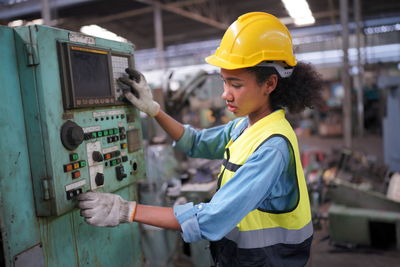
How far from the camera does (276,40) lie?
1021 millimetres

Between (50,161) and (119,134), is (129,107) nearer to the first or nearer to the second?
(119,134)

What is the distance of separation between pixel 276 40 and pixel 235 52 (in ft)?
0.44

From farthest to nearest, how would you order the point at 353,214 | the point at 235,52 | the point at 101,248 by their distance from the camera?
1. the point at 353,214
2. the point at 101,248
3. the point at 235,52

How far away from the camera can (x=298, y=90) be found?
1.14 m

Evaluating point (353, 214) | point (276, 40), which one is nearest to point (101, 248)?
point (276, 40)

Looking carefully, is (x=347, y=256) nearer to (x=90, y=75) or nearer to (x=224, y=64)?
(x=224, y=64)

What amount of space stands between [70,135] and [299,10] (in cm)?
304

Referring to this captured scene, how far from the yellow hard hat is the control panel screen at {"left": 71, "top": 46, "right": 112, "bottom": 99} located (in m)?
0.38

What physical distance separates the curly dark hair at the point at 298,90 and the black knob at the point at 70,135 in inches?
25.0

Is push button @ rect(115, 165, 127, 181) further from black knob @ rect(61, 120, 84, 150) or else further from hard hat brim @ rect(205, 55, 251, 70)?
hard hat brim @ rect(205, 55, 251, 70)

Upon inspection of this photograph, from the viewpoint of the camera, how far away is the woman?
88 centimetres

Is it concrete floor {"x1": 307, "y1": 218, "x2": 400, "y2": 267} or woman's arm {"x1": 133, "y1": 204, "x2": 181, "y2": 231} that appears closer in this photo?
woman's arm {"x1": 133, "y1": 204, "x2": 181, "y2": 231}

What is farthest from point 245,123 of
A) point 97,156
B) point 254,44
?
point 97,156

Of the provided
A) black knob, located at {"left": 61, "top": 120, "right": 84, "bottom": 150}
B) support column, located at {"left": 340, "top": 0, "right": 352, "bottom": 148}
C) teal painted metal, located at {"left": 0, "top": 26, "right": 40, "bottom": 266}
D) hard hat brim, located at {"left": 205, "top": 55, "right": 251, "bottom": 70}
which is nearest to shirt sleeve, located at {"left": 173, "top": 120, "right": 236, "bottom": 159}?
hard hat brim, located at {"left": 205, "top": 55, "right": 251, "bottom": 70}
